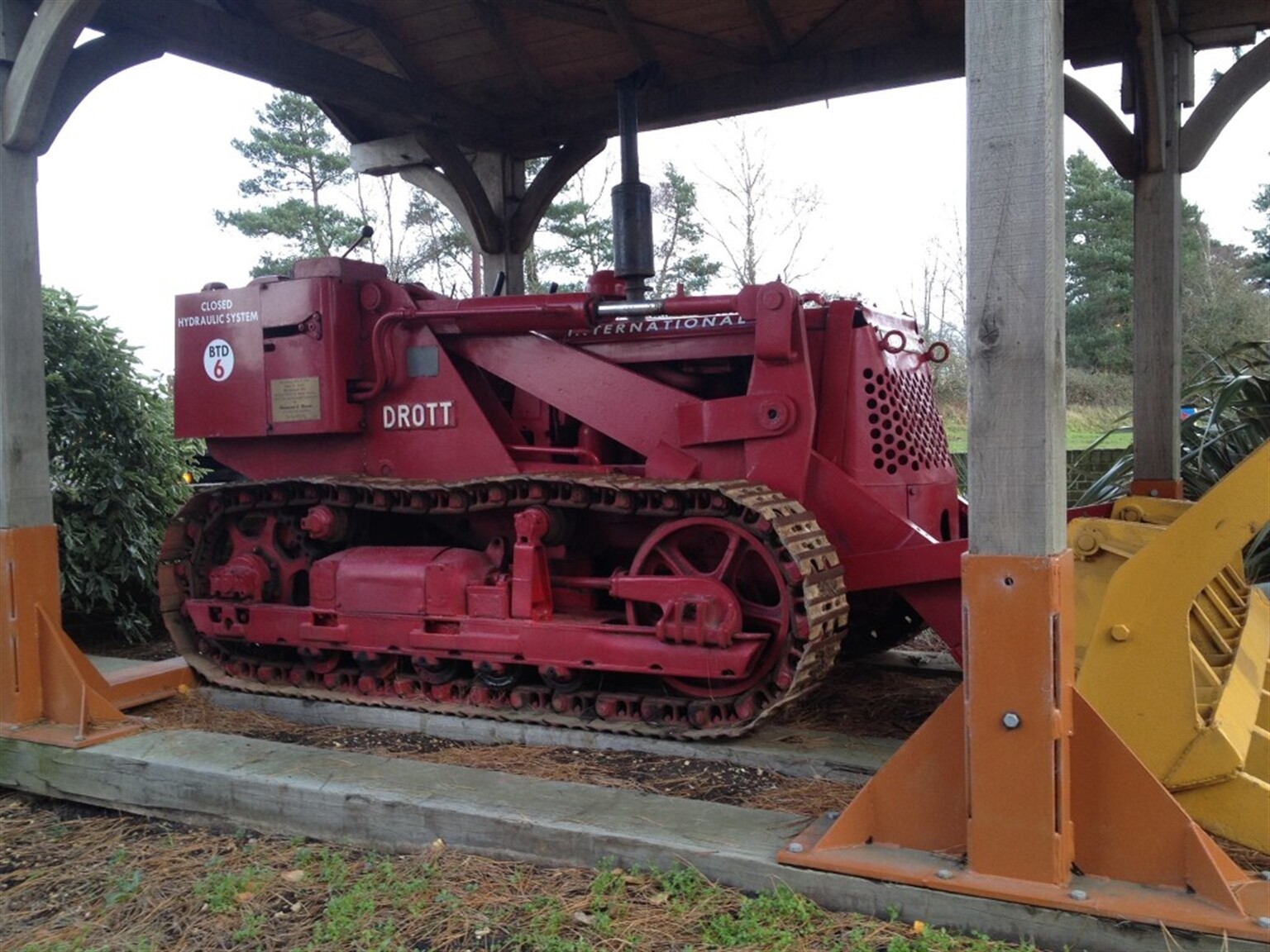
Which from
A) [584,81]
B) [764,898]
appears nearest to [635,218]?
[584,81]

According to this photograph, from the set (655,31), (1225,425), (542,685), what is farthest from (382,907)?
(1225,425)

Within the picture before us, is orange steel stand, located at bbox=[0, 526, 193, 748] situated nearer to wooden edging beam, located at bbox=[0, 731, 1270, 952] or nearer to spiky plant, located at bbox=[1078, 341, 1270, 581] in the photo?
wooden edging beam, located at bbox=[0, 731, 1270, 952]

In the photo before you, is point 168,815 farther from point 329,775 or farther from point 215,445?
point 215,445

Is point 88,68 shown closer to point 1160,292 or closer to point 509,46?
point 509,46

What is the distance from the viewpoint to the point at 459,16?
6324 millimetres

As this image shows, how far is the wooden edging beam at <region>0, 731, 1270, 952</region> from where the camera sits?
2.57m

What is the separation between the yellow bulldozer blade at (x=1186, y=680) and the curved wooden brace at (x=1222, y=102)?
11.1ft

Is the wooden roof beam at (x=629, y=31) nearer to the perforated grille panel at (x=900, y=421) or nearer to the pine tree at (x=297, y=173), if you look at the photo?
the perforated grille panel at (x=900, y=421)

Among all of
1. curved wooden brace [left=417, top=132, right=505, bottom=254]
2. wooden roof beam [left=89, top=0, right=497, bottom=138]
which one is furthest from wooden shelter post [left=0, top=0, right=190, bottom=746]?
curved wooden brace [left=417, top=132, right=505, bottom=254]

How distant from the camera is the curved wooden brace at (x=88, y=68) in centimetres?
448

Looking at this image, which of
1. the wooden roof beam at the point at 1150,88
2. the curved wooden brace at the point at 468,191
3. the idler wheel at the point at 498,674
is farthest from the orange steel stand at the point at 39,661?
the wooden roof beam at the point at 1150,88

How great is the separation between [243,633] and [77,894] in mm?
1996

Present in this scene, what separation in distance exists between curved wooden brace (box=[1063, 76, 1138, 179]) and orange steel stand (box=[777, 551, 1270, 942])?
395 centimetres

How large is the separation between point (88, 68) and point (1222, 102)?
5766 millimetres
